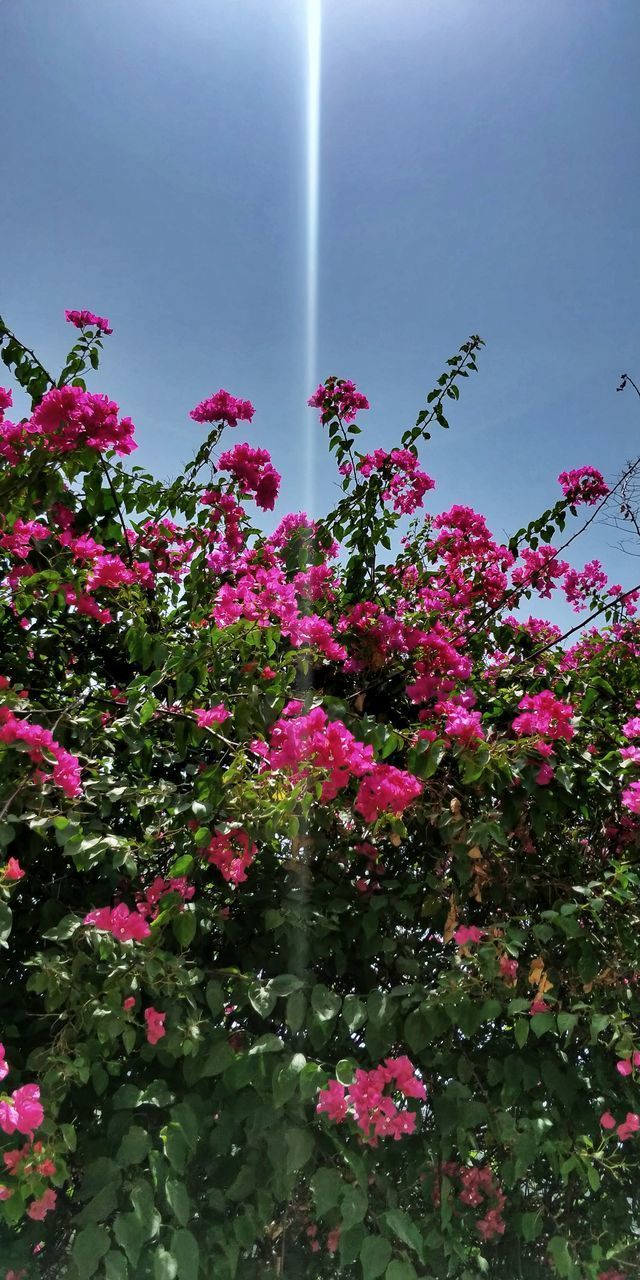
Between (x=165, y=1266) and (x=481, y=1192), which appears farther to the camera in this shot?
(x=481, y=1192)

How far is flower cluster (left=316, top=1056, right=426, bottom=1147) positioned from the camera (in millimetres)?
1648

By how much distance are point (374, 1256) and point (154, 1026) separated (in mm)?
670

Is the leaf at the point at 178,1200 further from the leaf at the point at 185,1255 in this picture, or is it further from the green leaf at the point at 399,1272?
the green leaf at the point at 399,1272

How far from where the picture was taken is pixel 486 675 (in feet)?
9.55

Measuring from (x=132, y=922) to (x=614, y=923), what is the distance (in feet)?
4.59

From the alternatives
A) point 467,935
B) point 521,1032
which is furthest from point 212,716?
point 521,1032

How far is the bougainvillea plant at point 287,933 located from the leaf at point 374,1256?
10 millimetres

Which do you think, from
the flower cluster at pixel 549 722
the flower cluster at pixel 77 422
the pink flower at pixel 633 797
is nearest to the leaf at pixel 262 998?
the flower cluster at pixel 549 722

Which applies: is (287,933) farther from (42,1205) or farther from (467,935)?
(42,1205)

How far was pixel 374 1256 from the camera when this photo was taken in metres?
1.60

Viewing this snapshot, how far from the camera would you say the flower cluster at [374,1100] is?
165 centimetres

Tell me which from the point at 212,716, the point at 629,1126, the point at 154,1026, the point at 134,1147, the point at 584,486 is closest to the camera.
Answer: the point at 134,1147

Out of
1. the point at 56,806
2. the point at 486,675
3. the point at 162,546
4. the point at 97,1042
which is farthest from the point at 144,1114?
the point at 162,546

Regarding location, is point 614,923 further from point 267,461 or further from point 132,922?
point 267,461
